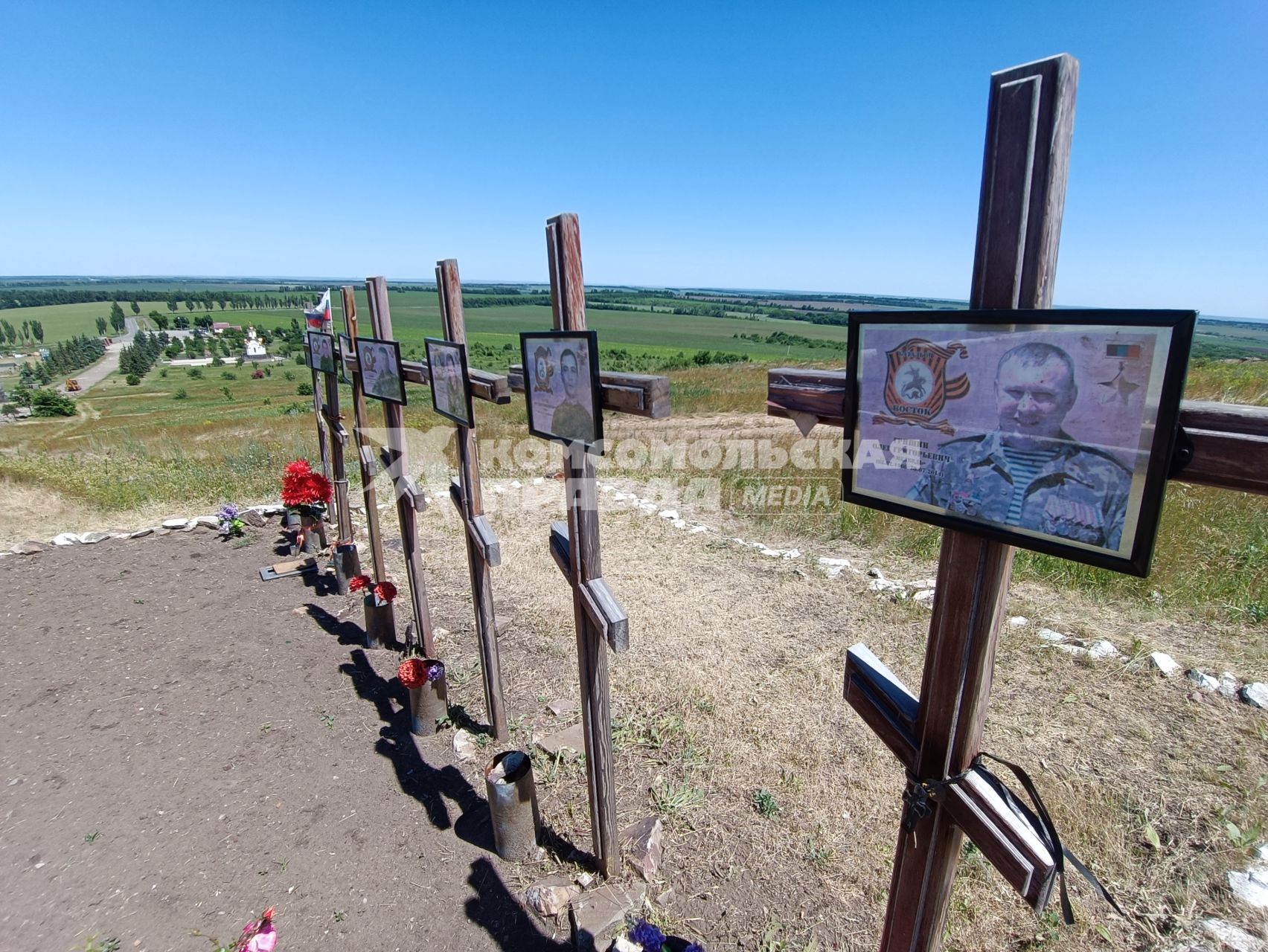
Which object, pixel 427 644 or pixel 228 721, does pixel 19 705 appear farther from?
pixel 427 644

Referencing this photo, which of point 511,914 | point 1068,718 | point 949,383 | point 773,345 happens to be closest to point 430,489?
point 511,914

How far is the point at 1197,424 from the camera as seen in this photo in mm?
1044

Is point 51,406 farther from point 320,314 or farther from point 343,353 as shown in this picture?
point 343,353

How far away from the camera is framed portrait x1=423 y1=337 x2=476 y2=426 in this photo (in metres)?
3.37

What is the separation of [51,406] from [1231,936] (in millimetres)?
57596

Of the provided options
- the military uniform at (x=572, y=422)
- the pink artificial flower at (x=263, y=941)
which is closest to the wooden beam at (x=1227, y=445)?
the military uniform at (x=572, y=422)

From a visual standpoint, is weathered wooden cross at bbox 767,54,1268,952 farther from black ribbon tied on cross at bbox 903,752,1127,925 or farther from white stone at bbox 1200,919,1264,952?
white stone at bbox 1200,919,1264,952

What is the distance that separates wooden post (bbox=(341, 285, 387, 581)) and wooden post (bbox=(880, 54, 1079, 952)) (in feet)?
15.6

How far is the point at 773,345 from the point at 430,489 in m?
49.8

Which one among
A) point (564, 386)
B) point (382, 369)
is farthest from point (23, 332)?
point (564, 386)

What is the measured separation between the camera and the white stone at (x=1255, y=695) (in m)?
3.73

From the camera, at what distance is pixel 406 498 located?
14.5 ft

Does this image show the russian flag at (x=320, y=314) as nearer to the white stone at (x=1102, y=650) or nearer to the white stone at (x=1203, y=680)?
the white stone at (x=1102, y=650)

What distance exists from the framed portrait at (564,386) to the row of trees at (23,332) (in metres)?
133
